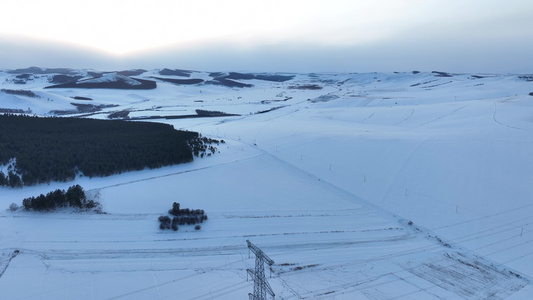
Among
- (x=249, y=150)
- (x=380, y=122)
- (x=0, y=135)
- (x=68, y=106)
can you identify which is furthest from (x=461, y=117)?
(x=68, y=106)

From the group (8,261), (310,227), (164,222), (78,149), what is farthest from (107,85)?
(310,227)

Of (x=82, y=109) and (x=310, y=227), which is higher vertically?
(x=82, y=109)

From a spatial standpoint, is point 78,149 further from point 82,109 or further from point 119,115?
point 82,109

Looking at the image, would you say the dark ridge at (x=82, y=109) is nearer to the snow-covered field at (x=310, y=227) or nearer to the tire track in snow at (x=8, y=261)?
the snow-covered field at (x=310, y=227)

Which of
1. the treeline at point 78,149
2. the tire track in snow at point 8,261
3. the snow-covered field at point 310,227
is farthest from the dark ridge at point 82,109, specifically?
the tire track in snow at point 8,261

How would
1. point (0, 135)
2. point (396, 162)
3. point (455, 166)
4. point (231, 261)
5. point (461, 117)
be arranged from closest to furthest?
point (231, 261)
point (455, 166)
point (396, 162)
point (0, 135)
point (461, 117)

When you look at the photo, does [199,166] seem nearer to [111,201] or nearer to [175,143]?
[175,143]
